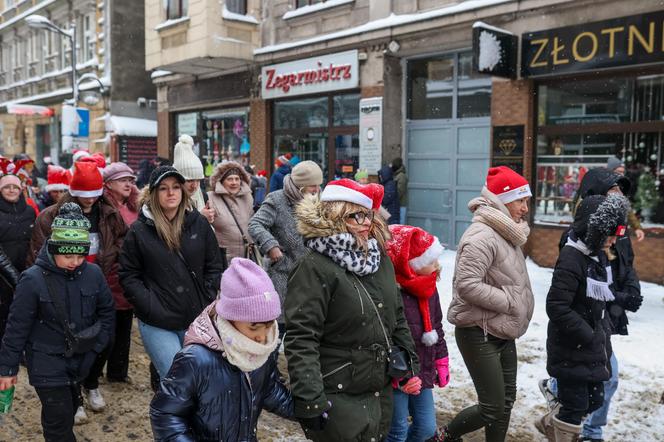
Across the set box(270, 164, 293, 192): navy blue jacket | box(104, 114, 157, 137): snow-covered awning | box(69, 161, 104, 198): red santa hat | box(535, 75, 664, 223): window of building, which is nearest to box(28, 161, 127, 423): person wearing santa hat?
box(69, 161, 104, 198): red santa hat

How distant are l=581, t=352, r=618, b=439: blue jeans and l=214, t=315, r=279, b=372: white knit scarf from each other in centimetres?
278

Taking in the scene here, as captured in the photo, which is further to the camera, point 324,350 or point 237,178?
point 237,178

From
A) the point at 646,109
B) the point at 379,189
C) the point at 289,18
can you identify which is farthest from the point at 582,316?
the point at 289,18

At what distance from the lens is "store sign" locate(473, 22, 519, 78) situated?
30.5 ft

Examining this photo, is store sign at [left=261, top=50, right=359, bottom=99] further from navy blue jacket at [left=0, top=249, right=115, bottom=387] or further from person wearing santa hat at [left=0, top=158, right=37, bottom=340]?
navy blue jacket at [left=0, top=249, right=115, bottom=387]

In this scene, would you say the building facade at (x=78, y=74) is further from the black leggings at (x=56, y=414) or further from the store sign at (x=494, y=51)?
the black leggings at (x=56, y=414)

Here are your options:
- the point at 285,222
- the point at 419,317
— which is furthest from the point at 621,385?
the point at 285,222

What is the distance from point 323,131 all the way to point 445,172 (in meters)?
3.29

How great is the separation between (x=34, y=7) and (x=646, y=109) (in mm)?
26377

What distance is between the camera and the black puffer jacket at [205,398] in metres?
2.29

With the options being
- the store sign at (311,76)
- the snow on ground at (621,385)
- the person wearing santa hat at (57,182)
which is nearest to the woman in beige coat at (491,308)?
the snow on ground at (621,385)

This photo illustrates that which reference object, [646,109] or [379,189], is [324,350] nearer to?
[379,189]

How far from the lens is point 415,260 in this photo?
3.43 meters

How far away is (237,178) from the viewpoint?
5734 millimetres
